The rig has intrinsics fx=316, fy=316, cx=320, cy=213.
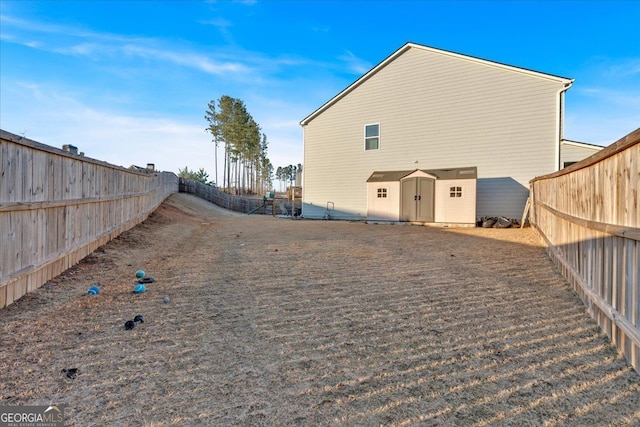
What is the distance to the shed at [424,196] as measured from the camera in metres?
11.8

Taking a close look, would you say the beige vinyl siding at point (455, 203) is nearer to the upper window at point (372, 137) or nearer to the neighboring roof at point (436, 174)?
the neighboring roof at point (436, 174)

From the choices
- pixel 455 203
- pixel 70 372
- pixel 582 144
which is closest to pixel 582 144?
pixel 582 144

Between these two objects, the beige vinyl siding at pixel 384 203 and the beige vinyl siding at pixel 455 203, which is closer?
the beige vinyl siding at pixel 455 203

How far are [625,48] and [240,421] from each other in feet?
68.6

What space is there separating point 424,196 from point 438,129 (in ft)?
9.52

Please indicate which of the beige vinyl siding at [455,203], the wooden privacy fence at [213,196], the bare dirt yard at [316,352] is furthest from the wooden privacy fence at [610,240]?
the wooden privacy fence at [213,196]

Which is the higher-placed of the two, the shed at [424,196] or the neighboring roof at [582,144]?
the neighboring roof at [582,144]

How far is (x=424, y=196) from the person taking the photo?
12391mm

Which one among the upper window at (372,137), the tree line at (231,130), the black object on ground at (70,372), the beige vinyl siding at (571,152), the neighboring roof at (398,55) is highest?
the tree line at (231,130)

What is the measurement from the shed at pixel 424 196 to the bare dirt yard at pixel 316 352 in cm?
740

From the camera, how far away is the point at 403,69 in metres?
13.6

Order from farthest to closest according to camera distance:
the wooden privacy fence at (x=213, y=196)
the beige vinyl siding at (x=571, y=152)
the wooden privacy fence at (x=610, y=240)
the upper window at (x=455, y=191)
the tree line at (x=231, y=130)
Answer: the tree line at (x=231, y=130), the wooden privacy fence at (x=213, y=196), the upper window at (x=455, y=191), the beige vinyl siding at (x=571, y=152), the wooden privacy fence at (x=610, y=240)

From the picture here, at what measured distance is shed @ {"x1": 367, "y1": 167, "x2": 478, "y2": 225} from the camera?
38.6 ft

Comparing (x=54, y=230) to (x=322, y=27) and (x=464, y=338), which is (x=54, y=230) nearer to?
(x=464, y=338)
